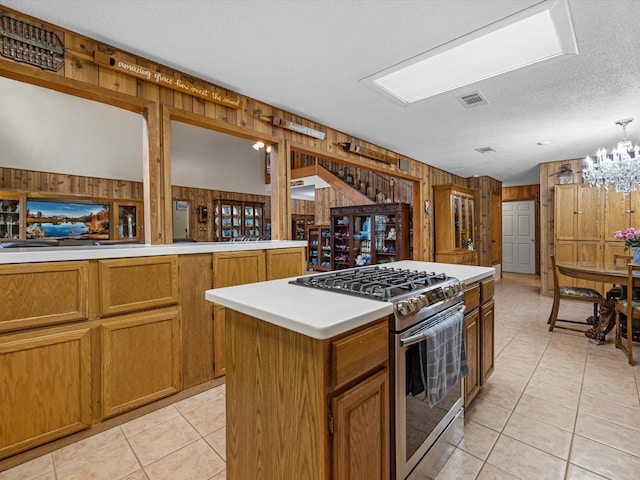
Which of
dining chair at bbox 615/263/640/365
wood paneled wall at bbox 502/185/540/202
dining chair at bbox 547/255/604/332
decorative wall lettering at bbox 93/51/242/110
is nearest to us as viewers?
decorative wall lettering at bbox 93/51/242/110

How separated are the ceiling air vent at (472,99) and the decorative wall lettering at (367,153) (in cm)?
132

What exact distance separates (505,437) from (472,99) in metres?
2.76

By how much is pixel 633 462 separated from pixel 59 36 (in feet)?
13.1

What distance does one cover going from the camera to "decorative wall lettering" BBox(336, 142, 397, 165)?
3.85 m

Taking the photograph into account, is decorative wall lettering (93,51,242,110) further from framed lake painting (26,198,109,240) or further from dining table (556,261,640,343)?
framed lake painting (26,198,109,240)

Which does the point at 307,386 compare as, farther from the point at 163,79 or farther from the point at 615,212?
the point at 615,212

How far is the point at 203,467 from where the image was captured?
161 cm

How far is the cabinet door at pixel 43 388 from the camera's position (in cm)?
157

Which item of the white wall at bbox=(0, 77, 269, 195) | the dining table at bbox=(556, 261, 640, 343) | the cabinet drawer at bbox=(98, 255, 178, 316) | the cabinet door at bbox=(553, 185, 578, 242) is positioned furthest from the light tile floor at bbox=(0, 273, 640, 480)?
the white wall at bbox=(0, 77, 269, 195)

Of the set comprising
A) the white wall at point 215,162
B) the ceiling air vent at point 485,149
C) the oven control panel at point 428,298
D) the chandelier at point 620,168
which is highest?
the white wall at point 215,162

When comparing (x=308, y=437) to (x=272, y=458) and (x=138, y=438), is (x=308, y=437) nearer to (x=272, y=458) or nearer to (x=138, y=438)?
(x=272, y=458)

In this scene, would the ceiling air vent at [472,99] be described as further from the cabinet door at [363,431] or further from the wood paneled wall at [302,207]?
the wood paneled wall at [302,207]

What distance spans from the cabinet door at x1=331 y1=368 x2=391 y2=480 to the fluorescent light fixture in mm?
2131

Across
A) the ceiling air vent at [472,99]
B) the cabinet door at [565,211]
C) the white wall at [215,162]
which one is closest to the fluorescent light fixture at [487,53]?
the ceiling air vent at [472,99]
